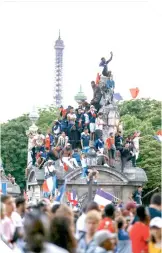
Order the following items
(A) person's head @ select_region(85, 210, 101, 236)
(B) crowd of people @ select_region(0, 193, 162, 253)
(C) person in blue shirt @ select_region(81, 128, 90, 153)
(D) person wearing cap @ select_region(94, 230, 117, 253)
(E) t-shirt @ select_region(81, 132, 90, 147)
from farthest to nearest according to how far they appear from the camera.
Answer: (E) t-shirt @ select_region(81, 132, 90, 147), (C) person in blue shirt @ select_region(81, 128, 90, 153), (A) person's head @ select_region(85, 210, 101, 236), (D) person wearing cap @ select_region(94, 230, 117, 253), (B) crowd of people @ select_region(0, 193, 162, 253)

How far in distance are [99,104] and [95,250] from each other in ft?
143

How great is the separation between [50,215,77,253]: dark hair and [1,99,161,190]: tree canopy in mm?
62779

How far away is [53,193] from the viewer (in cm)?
5091

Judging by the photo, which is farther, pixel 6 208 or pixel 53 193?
pixel 53 193

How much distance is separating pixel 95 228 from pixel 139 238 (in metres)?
1.80

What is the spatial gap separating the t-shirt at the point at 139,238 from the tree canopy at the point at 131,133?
58355mm

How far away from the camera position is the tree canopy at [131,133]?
7925cm

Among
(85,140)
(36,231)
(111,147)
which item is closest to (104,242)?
(36,231)

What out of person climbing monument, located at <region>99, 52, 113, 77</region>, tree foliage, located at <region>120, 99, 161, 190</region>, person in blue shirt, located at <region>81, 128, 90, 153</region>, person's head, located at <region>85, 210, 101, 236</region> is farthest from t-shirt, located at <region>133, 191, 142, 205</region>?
person's head, located at <region>85, 210, 101, 236</region>

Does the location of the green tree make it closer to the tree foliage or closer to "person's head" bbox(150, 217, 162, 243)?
the tree foliage

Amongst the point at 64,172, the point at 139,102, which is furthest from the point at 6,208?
the point at 139,102

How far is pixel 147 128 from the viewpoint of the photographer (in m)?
84.2

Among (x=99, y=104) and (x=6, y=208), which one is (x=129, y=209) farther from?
(x=99, y=104)

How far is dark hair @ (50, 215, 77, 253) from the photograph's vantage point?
496 inches
